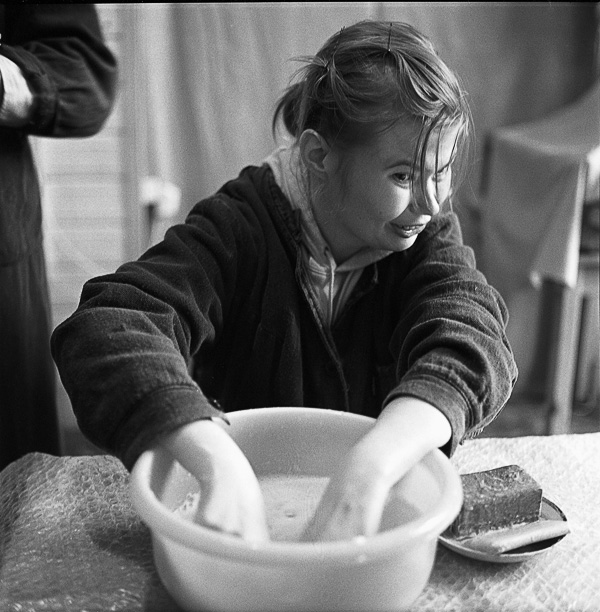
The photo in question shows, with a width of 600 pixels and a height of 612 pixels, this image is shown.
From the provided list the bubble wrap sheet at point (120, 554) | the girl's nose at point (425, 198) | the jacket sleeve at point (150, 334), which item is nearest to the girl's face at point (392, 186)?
the girl's nose at point (425, 198)

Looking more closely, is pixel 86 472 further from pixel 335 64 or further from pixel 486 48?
pixel 486 48

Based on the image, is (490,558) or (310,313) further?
(310,313)

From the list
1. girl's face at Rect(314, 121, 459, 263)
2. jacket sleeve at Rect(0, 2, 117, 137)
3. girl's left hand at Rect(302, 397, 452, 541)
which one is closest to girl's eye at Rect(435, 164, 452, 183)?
girl's face at Rect(314, 121, 459, 263)

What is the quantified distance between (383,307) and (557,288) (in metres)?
0.96

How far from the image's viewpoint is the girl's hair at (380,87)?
2.11ft

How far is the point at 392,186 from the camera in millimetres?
653

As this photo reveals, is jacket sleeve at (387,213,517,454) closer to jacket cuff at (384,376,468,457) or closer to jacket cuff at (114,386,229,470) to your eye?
jacket cuff at (384,376,468,457)

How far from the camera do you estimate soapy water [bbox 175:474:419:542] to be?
0.53 metres

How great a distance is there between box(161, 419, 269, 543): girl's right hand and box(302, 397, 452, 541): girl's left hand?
4cm

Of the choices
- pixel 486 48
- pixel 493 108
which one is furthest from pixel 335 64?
pixel 493 108

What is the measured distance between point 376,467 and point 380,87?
33cm

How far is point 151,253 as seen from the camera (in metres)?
0.69

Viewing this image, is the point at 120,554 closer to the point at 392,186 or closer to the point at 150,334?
the point at 150,334

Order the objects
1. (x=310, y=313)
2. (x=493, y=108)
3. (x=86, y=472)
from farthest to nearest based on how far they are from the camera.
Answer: (x=493, y=108) < (x=310, y=313) < (x=86, y=472)
